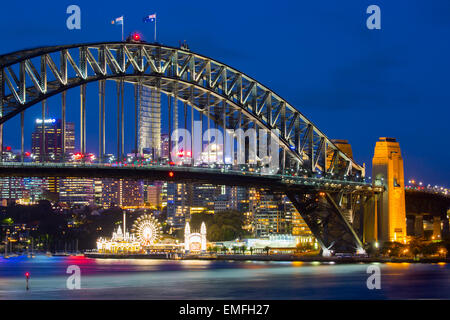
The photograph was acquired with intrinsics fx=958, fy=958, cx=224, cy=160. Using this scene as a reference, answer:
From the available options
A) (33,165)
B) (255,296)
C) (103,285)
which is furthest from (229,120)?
(255,296)

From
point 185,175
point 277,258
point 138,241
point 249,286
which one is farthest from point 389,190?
point 138,241

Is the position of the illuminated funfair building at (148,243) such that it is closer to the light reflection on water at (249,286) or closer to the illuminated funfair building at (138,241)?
the illuminated funfair building at (138,241)

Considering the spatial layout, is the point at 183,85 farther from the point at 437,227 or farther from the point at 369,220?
the point at 437,227

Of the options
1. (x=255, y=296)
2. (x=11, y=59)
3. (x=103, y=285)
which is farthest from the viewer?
(x=11, y=59)

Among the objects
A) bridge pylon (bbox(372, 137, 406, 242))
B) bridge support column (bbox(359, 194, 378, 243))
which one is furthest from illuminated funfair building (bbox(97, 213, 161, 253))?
bridge pylon (bbox(372, 137, 406, 242))

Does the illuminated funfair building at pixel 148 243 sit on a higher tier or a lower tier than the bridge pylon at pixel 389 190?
lower

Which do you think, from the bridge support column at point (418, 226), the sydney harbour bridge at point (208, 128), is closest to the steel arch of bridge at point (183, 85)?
the sydney harbour bridge at point (208, 128)
